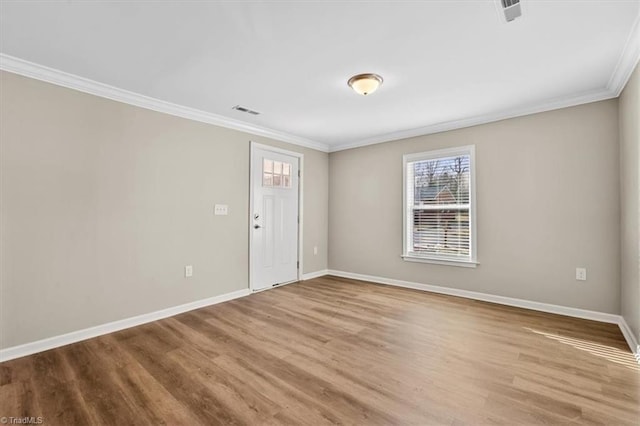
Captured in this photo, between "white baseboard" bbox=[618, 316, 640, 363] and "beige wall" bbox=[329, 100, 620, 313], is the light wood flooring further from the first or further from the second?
"beige wall" bbox=[329, 100, 620, 313]

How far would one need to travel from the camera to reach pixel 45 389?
1933 mm

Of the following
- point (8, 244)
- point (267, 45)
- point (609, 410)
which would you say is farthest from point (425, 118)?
point (8, 244)

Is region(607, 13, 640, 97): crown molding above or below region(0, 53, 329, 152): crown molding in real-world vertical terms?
above

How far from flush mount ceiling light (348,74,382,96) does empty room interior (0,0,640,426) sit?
0.04m

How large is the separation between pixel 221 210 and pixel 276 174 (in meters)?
1.13

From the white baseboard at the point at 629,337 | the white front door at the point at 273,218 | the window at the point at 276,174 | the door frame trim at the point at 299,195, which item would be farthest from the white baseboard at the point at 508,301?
the window at the point at 276,174

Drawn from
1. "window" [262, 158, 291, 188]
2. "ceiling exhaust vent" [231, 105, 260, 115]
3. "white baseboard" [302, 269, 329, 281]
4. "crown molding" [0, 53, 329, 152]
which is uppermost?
"ceiling exhaust vent" [231, 105, 260, 115]

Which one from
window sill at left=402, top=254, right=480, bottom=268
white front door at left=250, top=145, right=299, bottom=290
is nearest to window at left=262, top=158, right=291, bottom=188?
white front door at left=250, top=145, right=299, bottom=290

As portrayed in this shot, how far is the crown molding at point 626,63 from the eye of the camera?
209cm

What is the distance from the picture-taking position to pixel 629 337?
100 inches

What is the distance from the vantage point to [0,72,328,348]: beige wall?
2416 millimetres

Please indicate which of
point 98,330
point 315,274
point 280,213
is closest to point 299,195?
point 280,213

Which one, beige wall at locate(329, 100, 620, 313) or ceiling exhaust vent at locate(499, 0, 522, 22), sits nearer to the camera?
ceiling exhaust vent at locate(499, 0, 522, 22)

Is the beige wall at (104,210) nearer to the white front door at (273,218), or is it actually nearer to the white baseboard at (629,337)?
the white front door at (273,218)
